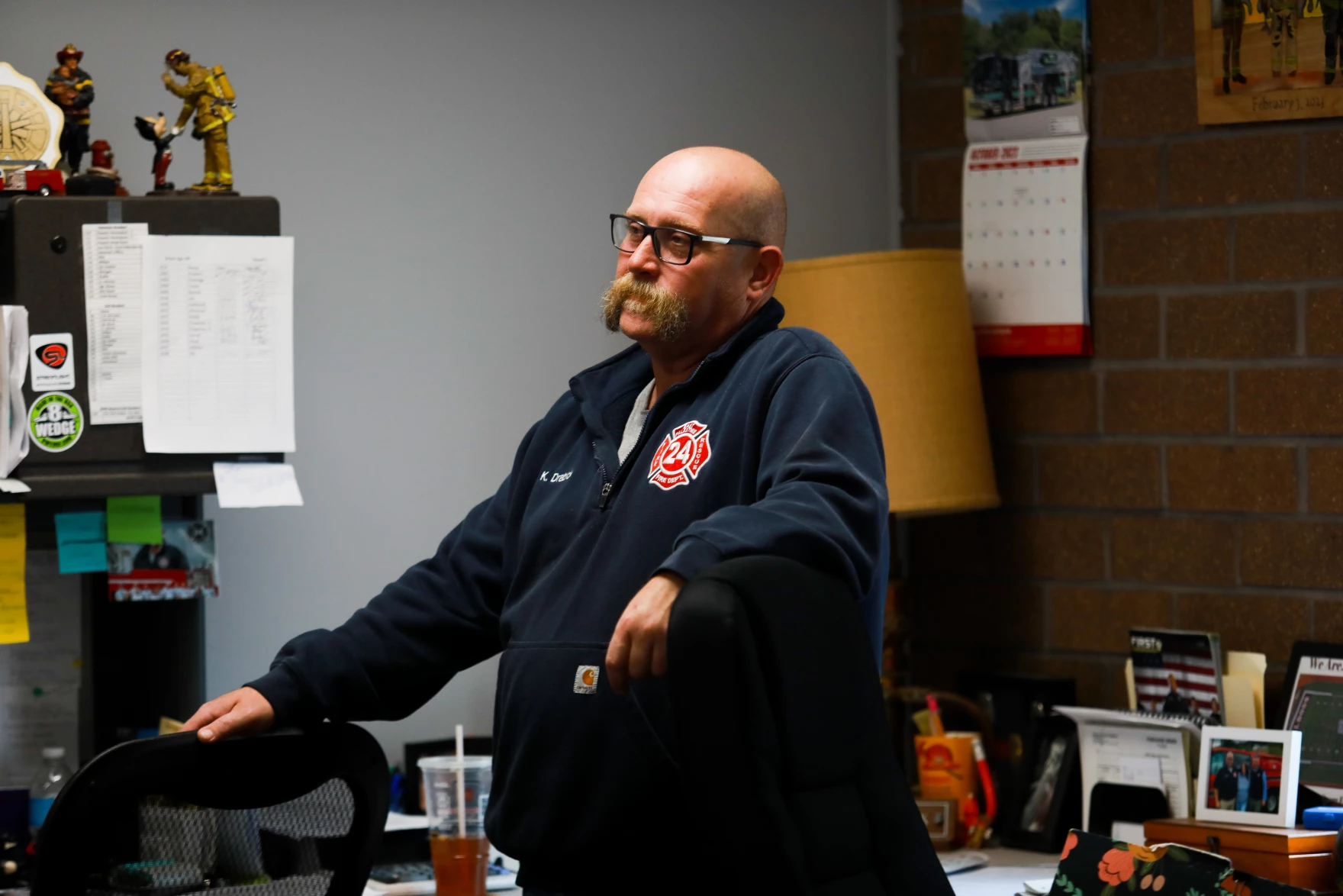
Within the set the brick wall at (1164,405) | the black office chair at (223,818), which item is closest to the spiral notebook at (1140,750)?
the brick wall at (1164,405)

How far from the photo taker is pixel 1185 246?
96.9 inches

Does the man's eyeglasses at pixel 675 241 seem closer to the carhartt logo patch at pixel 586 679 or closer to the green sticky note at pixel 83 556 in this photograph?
the carhartt logo patch at pixel 586 679

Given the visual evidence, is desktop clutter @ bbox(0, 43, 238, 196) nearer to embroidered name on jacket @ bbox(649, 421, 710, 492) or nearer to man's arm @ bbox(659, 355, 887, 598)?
embroidered name on jacket @ bbox(649, 421, 710, 492)

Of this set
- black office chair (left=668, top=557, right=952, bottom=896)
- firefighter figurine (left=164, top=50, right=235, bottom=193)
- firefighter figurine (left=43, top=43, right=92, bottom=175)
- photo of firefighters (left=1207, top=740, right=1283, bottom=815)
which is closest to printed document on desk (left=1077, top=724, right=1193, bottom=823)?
photo of firefighters (left=1207, top=740, right=1283, bottom=815)

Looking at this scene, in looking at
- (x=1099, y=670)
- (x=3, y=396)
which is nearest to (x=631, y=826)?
(x=3, y=396)

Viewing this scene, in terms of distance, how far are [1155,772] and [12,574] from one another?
5.33 feet

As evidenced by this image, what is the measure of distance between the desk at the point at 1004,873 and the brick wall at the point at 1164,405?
37 cm

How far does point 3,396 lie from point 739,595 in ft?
3.89

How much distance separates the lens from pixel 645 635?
3.74ft

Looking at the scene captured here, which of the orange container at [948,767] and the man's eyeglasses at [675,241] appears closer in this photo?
the man's eyeglasses at [675,241]

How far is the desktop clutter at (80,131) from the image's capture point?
186 cm

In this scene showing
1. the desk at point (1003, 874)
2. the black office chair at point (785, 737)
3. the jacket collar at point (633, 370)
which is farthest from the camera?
the desk at point (1003, 874)

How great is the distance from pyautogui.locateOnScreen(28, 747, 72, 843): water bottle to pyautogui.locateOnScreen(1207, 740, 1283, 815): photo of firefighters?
1.55 m

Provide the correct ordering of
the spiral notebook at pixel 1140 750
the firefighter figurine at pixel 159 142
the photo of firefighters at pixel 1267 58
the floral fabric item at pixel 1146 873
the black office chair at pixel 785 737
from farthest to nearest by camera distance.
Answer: the photo of firefighters at pixel 1267 58 → the spiral notebook at pixel 1140 750 → the firefighter figurine at pixel 159 142 → the floral fabric item at pixel 1146 873 → the black office chair at pixel 785 737
